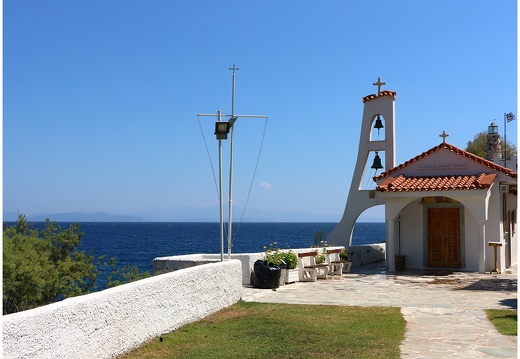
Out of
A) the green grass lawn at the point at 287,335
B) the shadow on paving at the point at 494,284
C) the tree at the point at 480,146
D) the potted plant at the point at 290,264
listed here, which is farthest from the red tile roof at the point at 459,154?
the tree at the point at 480,146

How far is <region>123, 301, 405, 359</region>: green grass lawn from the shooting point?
7.82 metres

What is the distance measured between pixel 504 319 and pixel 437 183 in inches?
349

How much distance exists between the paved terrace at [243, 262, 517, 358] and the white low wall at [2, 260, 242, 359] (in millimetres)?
2342

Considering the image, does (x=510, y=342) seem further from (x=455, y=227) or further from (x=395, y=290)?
(x=455, y=227)

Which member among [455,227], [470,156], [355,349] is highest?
[470,156]

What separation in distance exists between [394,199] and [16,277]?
1152 cm

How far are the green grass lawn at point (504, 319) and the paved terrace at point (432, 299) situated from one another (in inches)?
5.6

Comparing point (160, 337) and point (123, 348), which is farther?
point (160, 337)

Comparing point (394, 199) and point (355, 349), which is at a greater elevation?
point (394, 199)

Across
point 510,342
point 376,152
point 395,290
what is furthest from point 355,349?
point 376,152

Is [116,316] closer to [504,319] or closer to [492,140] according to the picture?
[504,319]

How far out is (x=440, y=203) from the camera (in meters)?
19.7

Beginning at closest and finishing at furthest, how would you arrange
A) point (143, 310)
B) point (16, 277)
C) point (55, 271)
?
point (143, 310) < point (16, 277) < point (55, 271)

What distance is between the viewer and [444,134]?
19844mm
